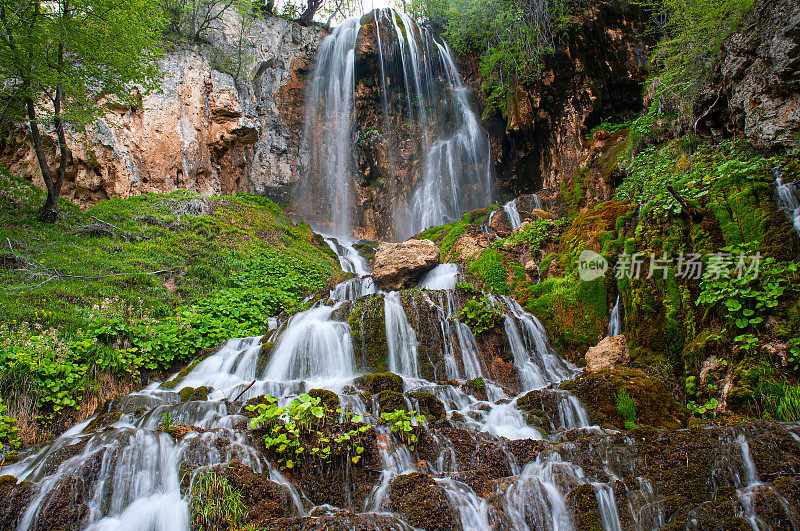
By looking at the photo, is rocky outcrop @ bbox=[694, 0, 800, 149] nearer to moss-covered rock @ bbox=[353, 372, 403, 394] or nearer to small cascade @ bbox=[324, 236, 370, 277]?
moss-covered rock @ bbox=[353, 372, 403, 394]

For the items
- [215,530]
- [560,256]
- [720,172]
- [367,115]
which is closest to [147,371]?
[215,530]

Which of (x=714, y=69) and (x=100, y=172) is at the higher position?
(x=100, y=172)

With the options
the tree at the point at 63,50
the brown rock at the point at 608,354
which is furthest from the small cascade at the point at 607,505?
the tree at the point at 63,50

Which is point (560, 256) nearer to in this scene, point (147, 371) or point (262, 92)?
point (147, 371)

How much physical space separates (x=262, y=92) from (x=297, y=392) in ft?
63.9

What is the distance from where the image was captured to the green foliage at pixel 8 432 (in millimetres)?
4605

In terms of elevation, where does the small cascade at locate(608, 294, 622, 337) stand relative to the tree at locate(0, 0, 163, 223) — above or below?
below

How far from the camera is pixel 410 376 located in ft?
23.6

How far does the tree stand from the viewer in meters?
8.78

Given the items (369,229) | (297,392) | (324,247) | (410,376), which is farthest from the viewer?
(369,229)

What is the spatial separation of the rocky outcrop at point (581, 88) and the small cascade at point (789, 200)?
964cm

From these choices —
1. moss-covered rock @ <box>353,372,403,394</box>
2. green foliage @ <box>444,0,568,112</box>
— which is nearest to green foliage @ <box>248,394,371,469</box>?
moss-covered rock @ <box>353,372,403,394</box>

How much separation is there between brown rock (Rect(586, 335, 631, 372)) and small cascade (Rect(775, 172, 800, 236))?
2750 mm

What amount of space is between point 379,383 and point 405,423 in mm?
1443
